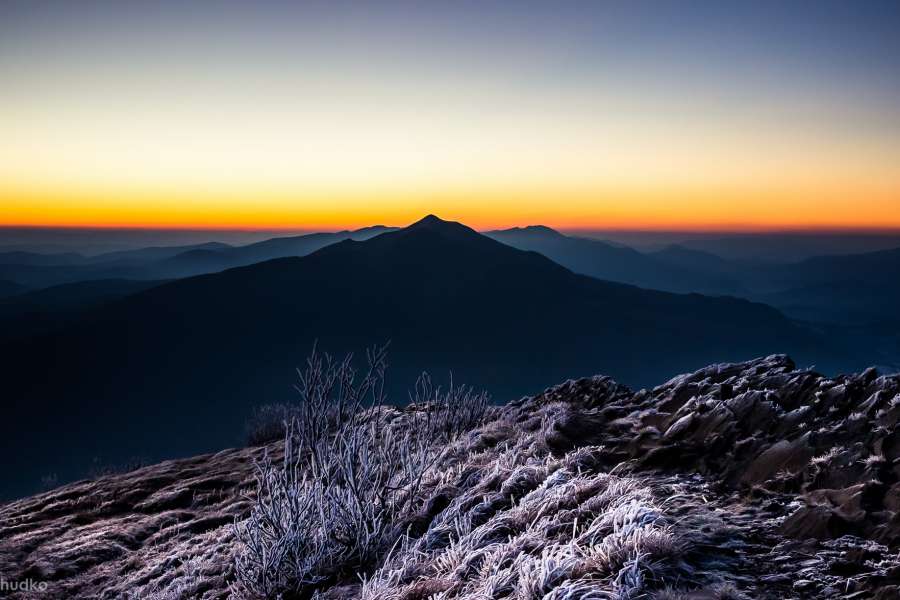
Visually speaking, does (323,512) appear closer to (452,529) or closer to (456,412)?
(452,529)

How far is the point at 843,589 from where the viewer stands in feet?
11.6

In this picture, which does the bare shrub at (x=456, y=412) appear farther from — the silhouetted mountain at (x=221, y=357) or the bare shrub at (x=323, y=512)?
the silhouetted mountain at (x=221, y=357)

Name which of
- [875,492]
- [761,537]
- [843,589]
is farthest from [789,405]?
[843,589]

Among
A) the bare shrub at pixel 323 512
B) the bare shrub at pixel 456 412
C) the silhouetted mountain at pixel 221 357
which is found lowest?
the silhouetted mountain at pixel 221 357

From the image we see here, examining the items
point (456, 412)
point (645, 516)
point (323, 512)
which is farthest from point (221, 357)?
point (645, 516)

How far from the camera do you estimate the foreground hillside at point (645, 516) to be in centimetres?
385

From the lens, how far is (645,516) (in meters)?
4.51

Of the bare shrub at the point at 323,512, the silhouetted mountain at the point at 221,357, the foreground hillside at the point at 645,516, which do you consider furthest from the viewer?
the silhouetted mountain at the point at 221,357

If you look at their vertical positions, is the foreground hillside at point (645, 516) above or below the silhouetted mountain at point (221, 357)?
above

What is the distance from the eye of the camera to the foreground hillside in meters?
3.85

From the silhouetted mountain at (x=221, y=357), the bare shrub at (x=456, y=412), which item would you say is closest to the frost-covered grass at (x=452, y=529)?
the bare shrub at (x=456, y=412)

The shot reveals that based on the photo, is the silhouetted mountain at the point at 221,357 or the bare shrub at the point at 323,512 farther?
the silhouetted mountain at the point at 221,357

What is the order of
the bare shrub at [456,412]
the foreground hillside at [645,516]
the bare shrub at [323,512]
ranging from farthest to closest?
the bare shrub at [456,412] < the bare shrub at [323,512] < the foreground hillside at [645,516]

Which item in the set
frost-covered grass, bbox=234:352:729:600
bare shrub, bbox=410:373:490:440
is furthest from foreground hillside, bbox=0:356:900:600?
bare shrub, bbox=410:373:490:440
